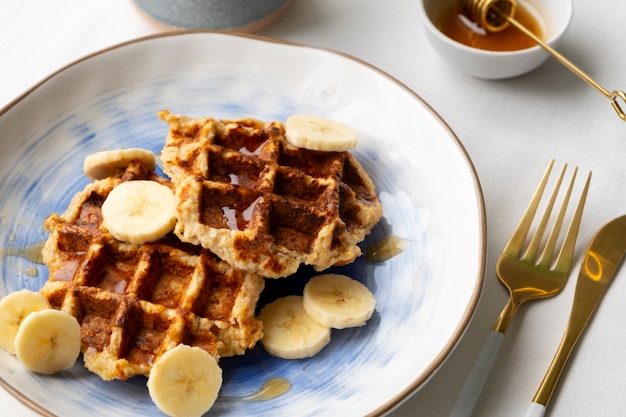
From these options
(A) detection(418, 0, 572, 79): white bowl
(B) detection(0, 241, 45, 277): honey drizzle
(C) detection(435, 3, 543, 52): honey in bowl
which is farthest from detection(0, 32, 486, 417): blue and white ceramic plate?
(C) detection(435, 3, 543, 52): honey in bowl

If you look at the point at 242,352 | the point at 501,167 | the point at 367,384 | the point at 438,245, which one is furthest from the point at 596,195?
the point at 242,352

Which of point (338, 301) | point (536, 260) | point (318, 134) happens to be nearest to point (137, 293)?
point (338, 301)

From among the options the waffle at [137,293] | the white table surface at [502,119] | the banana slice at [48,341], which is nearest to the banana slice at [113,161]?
the waffle at [137,293]

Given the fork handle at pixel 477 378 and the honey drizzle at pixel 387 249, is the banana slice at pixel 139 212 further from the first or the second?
the fork handle at pixel 477 378

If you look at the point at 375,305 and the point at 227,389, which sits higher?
the point at 375,305

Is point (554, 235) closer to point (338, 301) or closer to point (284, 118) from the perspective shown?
point (338, 301)

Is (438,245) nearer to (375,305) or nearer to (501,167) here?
(375,305)
